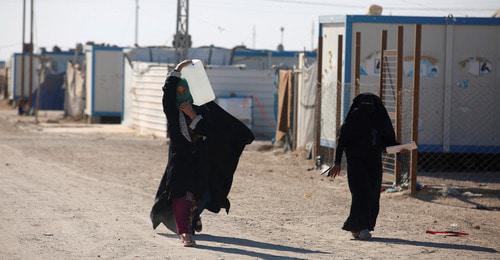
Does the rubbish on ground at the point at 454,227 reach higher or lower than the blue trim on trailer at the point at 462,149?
lower

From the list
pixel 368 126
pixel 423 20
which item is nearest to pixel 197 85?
pixel 368 126

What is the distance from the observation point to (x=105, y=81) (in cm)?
3694

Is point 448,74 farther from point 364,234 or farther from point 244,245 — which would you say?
point 244,245

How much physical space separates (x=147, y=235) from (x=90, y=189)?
15.7 ft

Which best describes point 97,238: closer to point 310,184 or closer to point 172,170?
point 172,170

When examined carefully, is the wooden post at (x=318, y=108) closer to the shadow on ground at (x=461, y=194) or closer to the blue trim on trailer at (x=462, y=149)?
the blue trim on trailer at (x=462, y=149)

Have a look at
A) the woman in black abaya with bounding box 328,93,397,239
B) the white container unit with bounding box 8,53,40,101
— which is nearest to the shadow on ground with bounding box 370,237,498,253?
the woman in black abaya with bounding box 328,93,397,239

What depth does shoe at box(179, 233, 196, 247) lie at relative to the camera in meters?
9.91

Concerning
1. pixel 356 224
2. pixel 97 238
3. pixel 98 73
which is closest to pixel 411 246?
pixel 356 224

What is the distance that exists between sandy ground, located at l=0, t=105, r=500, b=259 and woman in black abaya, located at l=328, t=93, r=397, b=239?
16.3 inches

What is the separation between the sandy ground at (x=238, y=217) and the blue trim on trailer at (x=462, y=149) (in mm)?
1380

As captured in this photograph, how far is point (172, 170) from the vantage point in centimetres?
1024

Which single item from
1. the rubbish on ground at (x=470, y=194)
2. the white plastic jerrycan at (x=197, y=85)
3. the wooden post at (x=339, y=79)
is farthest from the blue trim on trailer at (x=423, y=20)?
the white plastic jerrycan at (x=197, y=85)

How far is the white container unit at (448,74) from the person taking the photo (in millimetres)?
17906
